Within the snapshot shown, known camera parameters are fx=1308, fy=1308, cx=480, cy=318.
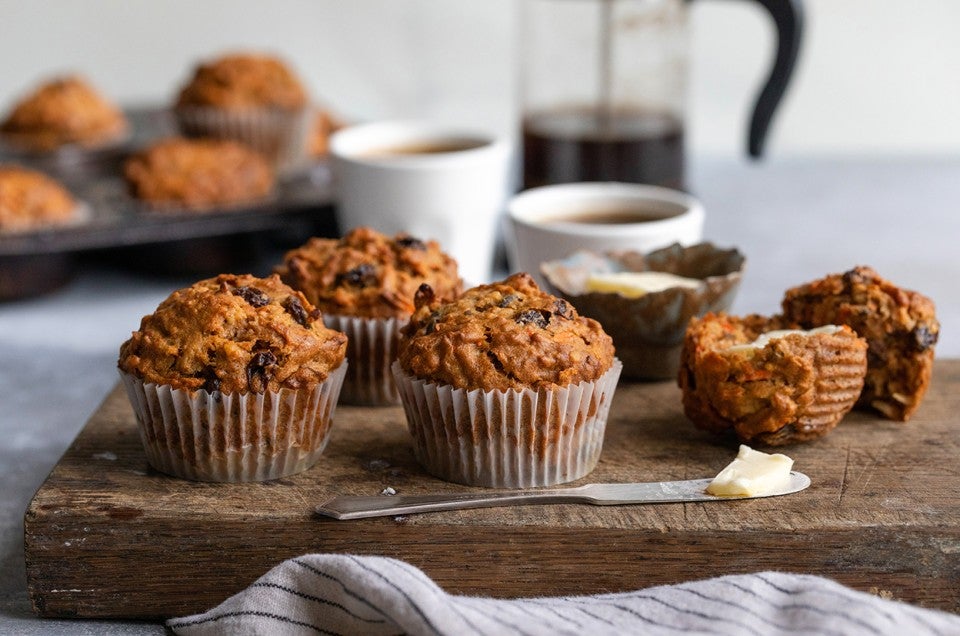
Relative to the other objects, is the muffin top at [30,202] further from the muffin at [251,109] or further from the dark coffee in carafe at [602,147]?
the dark coffee in carafe at [602,147]

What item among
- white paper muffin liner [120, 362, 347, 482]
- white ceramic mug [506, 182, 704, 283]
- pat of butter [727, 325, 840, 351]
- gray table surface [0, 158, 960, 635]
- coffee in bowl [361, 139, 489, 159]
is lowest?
gray table surface [0, 158, 960, 635]

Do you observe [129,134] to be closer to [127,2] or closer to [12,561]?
[127,2]

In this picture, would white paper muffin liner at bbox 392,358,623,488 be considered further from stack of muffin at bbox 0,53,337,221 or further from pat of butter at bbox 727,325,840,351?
stack of muffin at bbox 0,53,337,221

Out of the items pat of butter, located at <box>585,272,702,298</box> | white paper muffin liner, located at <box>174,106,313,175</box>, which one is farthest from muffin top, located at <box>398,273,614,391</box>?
white paper muffin liner, located at <box>174,106,313,175</box>

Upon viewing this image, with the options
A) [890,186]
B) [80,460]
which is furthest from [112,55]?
[80,460]

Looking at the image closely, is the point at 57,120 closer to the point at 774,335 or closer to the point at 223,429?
the point at 223,429

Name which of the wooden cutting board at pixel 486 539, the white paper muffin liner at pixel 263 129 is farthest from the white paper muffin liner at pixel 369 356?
the white paper muffin liner at pixel 263 129

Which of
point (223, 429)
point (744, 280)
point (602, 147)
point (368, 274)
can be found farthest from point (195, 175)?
point (223, 429)
